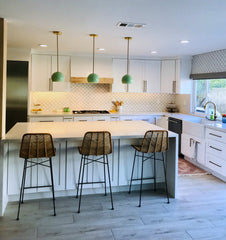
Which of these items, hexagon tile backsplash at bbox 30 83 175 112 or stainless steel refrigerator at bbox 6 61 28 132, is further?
hexagon tile backsplash at bbox 30 83 175 112

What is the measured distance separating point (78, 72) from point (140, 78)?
1.62m

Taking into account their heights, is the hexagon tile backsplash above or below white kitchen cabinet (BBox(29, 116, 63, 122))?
above

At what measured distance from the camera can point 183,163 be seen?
552 centimetres

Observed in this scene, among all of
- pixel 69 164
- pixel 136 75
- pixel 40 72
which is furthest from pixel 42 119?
pixel 136 75

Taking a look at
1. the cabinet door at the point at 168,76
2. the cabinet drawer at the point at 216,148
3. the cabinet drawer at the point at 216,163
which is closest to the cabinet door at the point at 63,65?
the cabinet door at the point at 168,76

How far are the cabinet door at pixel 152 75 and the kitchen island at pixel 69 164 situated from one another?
2808mm

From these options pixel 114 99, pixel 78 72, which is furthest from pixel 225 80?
pixel 78 72

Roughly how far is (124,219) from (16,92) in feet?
12.2

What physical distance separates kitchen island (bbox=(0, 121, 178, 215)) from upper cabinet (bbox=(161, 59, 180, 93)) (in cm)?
282

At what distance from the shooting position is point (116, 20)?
10.2ft

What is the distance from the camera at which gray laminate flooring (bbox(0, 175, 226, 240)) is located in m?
2.72

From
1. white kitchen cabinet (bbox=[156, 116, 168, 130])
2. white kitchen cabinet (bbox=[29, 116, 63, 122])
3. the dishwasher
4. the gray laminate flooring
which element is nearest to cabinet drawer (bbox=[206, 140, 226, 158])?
the gray laminate flooring

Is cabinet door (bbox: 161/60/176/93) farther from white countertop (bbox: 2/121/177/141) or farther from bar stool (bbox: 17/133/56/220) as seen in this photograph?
bar stool (bbox: 17/133/56/220)

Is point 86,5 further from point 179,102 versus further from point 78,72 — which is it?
point 179,102
